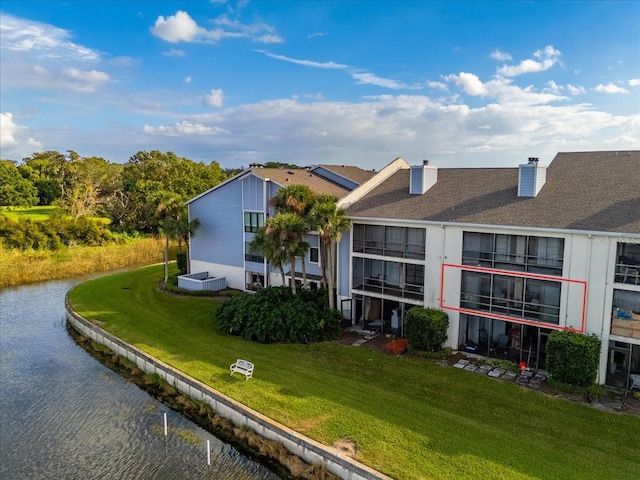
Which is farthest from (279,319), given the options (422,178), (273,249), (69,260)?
(69,260)

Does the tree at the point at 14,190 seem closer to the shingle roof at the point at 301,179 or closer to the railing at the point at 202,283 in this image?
the railing at the point at 202,283

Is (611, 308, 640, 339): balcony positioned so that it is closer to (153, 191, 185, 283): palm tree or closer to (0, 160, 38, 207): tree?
(153, 191, 185, 283): palm tree

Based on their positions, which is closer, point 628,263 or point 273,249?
point 628,263

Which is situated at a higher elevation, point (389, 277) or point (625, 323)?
point (389, 277)

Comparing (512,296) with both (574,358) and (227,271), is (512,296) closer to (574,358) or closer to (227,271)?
(574,358)

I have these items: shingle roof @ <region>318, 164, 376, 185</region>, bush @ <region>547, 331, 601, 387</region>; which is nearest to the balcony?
bush @ <region>547, 331, 601, 387</region>

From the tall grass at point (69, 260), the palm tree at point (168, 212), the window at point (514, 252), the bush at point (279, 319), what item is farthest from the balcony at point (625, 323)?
the tall grass at point (69, 260)

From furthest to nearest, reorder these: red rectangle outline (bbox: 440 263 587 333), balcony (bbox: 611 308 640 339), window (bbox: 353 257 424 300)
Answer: window (bbox: 353 257 424 300) → red rectangle outline (bbox: 440 263 587 333) → balcony (bbox: 611 308 640 339)
